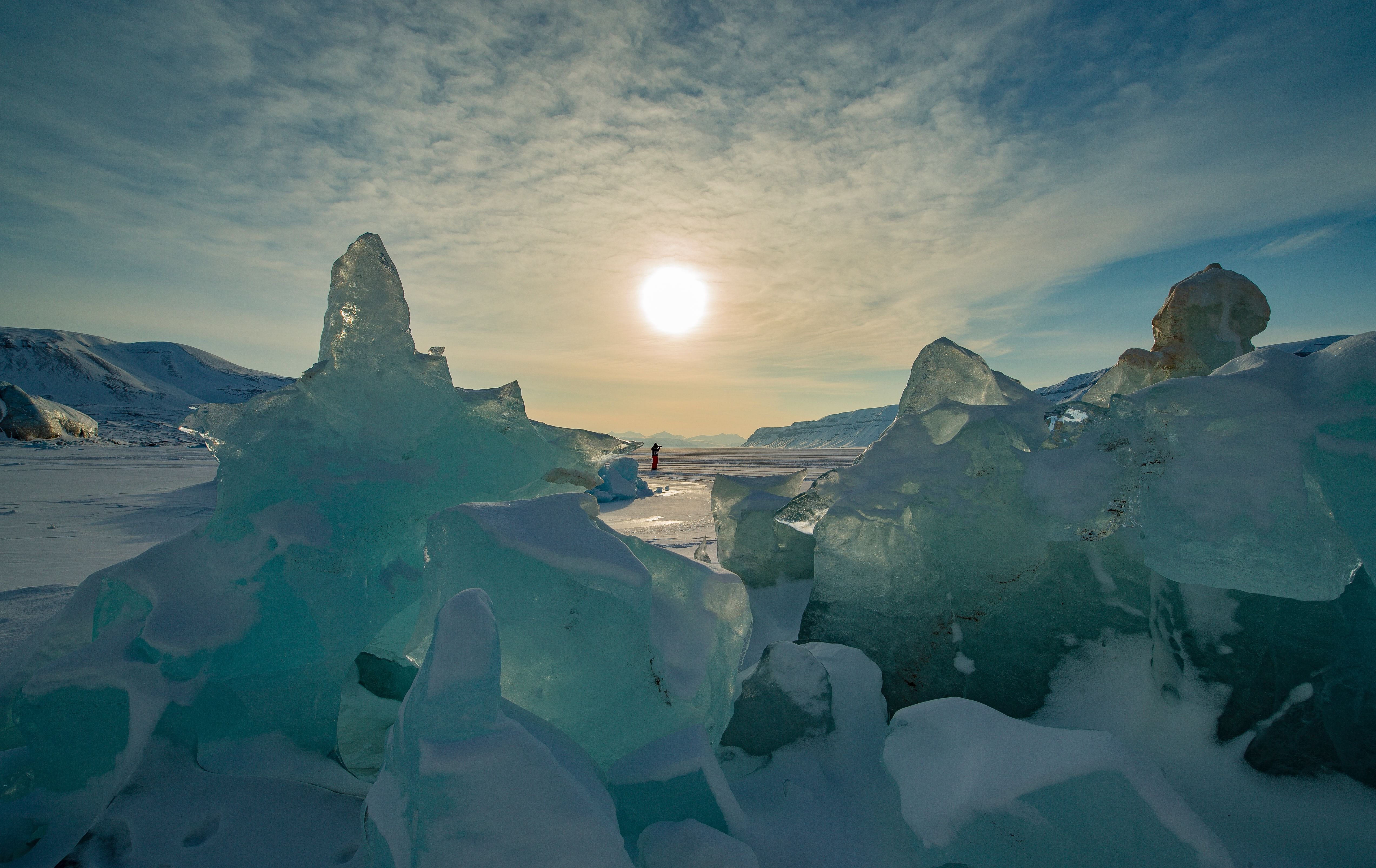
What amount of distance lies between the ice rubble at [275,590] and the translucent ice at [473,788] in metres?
0.75

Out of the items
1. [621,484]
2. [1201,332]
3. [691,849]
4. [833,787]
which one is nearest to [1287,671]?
[833,787]

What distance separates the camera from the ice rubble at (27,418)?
21.2 metres

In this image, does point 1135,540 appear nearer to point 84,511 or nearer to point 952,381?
point 952,381

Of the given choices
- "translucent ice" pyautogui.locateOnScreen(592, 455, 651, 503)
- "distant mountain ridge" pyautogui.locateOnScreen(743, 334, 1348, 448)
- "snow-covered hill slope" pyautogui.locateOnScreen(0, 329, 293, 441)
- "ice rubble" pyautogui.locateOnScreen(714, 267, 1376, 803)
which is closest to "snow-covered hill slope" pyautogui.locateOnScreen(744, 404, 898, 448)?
"distant mountain ridge" pyautogui.locateOnScreen(743, 334, 1348, 448)

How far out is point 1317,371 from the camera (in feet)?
5.63

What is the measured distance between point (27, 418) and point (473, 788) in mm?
30759

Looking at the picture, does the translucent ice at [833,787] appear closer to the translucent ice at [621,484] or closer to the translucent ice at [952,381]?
the translucent ice at [952,381]

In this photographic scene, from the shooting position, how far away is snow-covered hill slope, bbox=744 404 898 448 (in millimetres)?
110625

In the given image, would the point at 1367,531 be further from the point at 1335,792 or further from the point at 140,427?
the point at 140,427

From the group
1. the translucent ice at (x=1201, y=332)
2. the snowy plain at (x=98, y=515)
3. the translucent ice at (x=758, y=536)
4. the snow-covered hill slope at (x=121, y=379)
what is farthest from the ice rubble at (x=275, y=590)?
the snow-covered hill slope at (x=121, y=379)

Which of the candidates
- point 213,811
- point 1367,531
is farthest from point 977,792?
point 213,811

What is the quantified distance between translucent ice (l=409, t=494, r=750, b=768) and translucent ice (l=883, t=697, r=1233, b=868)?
652 millimetres

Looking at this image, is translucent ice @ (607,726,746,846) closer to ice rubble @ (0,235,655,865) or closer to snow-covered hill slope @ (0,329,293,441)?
ice rubble @ (0,235,655,865)

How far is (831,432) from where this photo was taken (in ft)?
409
